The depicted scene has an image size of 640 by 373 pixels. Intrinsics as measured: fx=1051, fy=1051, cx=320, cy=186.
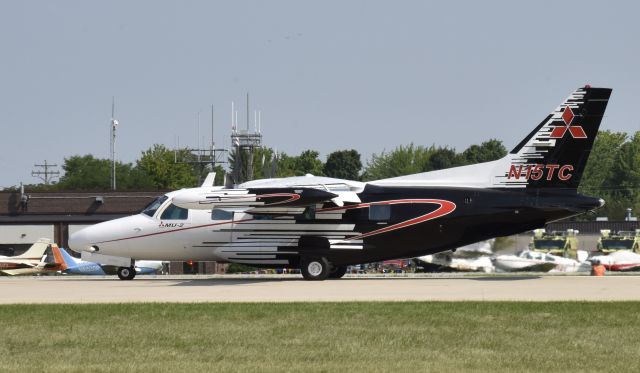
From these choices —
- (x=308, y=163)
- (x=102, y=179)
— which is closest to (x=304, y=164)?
(x=308, y=163)

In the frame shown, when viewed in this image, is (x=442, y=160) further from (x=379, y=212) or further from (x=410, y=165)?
(x=379, y=212)

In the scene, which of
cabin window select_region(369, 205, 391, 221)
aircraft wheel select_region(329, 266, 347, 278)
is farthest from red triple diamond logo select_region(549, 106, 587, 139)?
aircraft wheel select_region(329, 266, 347, 278)

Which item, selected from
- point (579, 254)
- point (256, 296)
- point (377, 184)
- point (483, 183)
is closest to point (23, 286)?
point (256, 296)

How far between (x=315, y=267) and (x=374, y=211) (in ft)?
8.97

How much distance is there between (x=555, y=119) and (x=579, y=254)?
25418mm

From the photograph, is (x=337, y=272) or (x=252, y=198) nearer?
(x=252, y=198)

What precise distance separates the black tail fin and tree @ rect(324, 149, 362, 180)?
112 metres

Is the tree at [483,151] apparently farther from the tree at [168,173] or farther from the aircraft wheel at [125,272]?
the aircraft wheel at [125,272]

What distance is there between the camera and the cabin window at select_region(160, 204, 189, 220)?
3610 centimetres

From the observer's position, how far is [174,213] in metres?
36.2

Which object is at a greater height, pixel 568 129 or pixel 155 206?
pixel 568 129

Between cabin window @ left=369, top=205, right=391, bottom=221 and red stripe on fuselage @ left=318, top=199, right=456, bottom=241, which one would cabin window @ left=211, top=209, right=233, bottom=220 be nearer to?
red stripe on fuselage @ left=318, top=199, right=456, bottom=241

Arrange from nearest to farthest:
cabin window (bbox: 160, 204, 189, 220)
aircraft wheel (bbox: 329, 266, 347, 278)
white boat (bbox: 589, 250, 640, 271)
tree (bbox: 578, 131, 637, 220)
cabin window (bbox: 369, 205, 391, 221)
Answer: cabin window (bbox: 369, 205, 391, 221)
cabin window (bbox: 160, 204, 189, 220)
aircraft wheel (bbox: 329, 266, 347, 278)
white boat (bbox: 589, 250, 640, 271)
tree (bbox: 578, 131, 637, 220)

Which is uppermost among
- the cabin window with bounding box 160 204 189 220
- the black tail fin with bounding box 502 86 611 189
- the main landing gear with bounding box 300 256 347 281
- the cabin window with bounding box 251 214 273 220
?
the black tail fin with bounding box 502 86 611 189
